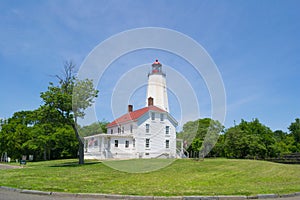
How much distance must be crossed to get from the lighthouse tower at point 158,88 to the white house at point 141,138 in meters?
0.16

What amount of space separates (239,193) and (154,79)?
33384 mm

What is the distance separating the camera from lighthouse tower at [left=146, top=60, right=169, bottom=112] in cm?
3850

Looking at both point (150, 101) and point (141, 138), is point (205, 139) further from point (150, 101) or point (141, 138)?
point (141, 138)

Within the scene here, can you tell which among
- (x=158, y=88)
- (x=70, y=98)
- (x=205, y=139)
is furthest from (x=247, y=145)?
(x=70, y=98)

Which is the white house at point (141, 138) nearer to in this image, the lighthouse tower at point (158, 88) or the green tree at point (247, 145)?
the lighthouse tower at point (158, 88)

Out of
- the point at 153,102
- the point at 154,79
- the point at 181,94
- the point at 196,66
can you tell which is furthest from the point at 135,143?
the point at 196,66

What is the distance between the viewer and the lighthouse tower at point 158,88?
38500 millimetres

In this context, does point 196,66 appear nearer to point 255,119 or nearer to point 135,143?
point 135,143

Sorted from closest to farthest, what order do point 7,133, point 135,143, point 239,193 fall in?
point 239,193 → point 135,143 → point 7,133

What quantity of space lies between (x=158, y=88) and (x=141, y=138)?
951cm

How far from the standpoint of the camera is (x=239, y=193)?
7570mm

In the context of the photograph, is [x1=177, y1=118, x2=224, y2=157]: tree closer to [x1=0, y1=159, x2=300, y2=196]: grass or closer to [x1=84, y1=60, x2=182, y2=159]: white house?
[x1=84, y1=60, x2=182, y2=159]: white house

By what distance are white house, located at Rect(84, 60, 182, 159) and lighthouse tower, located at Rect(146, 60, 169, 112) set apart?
16cm

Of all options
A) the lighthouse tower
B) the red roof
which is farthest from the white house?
the lighthouse tower
